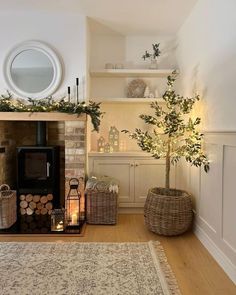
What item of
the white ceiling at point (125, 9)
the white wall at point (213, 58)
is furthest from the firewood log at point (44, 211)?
the white ceiling at point (125, 9)

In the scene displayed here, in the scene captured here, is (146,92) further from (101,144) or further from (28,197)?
(28,197)

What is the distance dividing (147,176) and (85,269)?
1.83 metres

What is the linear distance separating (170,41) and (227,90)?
7.05 feet

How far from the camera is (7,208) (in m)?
3.19

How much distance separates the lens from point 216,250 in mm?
2527

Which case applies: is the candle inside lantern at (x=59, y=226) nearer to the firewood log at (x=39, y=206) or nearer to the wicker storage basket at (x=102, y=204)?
the wicker storage basket at (x=102, y=204)

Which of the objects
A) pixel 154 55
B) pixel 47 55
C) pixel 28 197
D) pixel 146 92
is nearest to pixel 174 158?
pixel 146 92

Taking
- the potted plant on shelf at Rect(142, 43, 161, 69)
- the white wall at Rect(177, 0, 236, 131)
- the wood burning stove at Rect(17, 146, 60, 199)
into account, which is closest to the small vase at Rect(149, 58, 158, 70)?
the potted plant on shelf at Rect(142, 43, 161, 69)

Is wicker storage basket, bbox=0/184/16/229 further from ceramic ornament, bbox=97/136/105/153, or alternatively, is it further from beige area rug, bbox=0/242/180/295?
ceramic ornament, bbox=97/136/105/153

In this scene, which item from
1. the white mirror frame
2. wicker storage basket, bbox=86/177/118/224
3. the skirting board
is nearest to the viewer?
the skirting board

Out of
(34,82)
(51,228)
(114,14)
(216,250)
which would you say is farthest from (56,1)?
(216,250)

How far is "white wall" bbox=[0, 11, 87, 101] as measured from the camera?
355 cm

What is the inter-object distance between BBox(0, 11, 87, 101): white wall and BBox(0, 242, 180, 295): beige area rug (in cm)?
195

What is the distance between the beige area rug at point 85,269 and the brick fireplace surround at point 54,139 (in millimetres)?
1053
